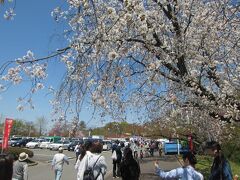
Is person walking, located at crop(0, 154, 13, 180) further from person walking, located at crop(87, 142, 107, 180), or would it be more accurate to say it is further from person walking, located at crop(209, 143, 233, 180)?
person walking, located at crop(87, 142, 107, 180)

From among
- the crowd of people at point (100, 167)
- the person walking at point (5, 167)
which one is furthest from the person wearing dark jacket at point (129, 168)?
the person walking at point (5, 167)

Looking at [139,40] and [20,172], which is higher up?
[139,40]

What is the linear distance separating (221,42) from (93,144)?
174 inches

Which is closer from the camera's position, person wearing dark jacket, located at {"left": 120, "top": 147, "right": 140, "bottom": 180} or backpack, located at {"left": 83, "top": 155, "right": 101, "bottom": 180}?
backpack, located at {"left": 83, "top": 155, "right": 101, "bottom": 180}

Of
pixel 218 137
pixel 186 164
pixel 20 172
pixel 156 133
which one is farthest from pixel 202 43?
pixel 156 133

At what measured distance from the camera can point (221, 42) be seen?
10414 mm

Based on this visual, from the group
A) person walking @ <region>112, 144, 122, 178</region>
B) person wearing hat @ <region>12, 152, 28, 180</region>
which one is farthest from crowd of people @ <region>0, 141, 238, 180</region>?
person walking @ <region>112, 144, 122, 178</region>

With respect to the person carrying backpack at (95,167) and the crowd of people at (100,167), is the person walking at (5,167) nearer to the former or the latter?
the crowd of people at (100,167)

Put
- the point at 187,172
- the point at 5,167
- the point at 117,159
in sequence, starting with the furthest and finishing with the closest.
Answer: the point at 117,159 < the point at 187,172 < the point at 5,167

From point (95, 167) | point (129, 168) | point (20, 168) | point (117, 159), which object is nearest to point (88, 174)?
point (95, 167)

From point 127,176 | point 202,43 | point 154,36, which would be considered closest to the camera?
point 154,36

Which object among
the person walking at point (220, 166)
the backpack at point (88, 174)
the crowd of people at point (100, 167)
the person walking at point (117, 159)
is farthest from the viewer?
the person walking at point (117, 159)

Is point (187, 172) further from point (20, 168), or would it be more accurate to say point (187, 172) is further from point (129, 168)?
point (129, 168)

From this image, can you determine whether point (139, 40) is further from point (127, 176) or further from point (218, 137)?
point (218, 137)
